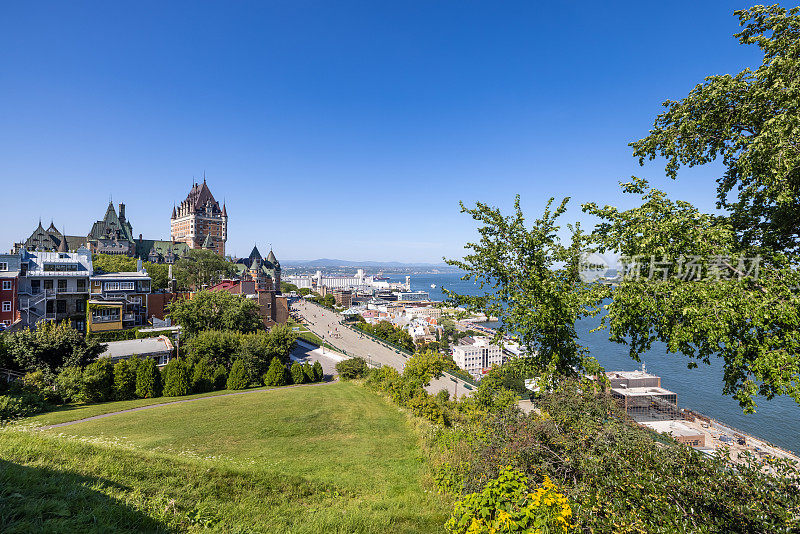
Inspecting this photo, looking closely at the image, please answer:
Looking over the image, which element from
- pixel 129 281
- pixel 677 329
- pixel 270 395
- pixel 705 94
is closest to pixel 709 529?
pixel 677 329

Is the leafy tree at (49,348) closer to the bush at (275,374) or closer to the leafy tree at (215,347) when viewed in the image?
the leafy tree at (215,347)

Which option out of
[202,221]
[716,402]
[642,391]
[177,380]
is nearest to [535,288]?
[177,380]

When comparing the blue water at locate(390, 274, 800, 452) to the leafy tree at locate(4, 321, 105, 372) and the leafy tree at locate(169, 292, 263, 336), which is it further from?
the leafy tree at locate(4, 321, 105, 372)

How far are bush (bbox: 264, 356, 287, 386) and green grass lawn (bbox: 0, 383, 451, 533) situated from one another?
1186 cm

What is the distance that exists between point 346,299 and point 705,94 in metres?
130

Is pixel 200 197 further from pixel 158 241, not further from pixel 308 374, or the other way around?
pixel 308 374

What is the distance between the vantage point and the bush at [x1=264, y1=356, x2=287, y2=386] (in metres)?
24.4

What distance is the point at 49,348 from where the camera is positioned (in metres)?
17.2

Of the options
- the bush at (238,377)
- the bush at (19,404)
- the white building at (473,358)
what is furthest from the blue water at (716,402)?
the white building at (473,358)

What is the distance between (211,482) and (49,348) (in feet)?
60.6

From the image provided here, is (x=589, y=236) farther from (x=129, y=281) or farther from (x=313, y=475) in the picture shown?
(x=129, y=281)

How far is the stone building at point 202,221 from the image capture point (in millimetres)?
91062

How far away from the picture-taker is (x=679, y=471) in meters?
4.25

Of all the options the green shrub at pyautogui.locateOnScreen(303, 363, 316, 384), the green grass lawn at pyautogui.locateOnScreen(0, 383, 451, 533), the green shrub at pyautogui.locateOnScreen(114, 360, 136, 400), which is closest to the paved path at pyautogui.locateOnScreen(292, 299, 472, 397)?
the green shrub at pyautogui.locateOnScreen(303, 363, 316, 384)
